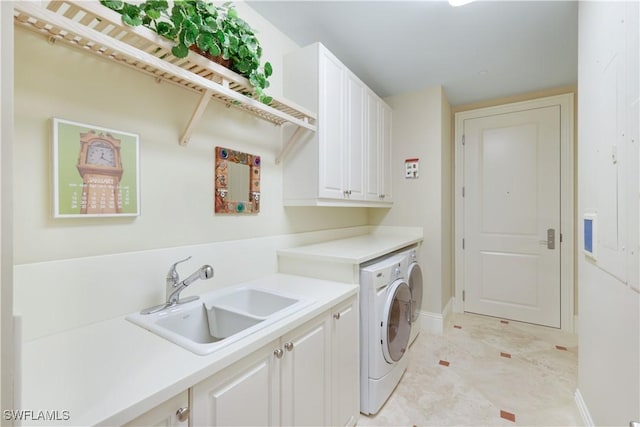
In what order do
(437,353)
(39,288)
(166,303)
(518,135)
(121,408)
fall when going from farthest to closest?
(518,135) < (437,353) < (166,303) < (39,288) < (121,408)

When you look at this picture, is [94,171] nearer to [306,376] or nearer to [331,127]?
[306,376]

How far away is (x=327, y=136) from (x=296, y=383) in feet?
4.91

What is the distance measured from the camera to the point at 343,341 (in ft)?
4.88

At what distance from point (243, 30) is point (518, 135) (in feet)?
10.3

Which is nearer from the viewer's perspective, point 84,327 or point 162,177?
point 84,327

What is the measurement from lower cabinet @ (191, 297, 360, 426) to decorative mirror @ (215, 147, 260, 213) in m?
0.81

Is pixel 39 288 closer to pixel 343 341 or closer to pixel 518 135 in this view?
pixel 343 341

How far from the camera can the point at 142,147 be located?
1236 mm

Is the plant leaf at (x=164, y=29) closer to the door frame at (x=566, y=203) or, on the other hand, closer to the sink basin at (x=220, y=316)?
the sink basin at (x=220, y=316)

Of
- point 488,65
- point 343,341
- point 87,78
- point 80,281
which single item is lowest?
point 343,341

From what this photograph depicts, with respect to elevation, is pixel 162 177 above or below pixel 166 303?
above

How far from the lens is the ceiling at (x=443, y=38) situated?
178cm

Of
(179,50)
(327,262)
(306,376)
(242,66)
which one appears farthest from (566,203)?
(179,50)

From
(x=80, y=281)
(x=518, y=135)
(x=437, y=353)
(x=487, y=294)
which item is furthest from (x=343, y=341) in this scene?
(x=518, y=135)
